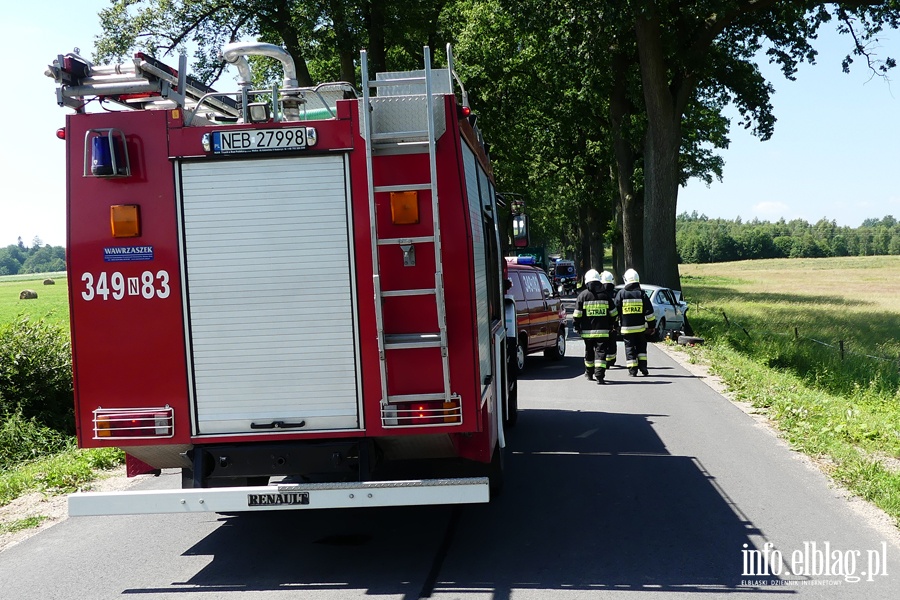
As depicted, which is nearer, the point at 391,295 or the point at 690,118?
the point at 391,295

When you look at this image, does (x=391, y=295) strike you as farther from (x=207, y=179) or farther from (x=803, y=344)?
(x=803, y=344)

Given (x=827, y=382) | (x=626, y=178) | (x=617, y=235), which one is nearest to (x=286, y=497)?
(x=827, y=382)

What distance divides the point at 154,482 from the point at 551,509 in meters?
3.95

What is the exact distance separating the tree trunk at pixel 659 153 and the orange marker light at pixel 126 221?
66.0ft

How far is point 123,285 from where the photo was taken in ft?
18.8

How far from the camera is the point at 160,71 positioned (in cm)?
644

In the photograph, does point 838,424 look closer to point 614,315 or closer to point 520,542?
point 614,315

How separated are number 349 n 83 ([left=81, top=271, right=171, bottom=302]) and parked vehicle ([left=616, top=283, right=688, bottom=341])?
1841 centimetres

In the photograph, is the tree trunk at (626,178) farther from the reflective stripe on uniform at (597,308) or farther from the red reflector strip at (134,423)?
the red reflector strip at (134,423)

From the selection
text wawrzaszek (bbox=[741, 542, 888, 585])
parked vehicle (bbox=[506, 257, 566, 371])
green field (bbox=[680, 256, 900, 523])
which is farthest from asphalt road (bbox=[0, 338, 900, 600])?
parked vehicle (bbox=[506, 257, 566, 371])

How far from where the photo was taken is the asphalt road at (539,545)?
5621 millimetres

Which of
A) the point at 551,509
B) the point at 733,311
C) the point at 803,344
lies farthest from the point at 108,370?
the point at 733,311

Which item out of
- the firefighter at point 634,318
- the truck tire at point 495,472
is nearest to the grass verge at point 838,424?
the firefighter at point 634,318

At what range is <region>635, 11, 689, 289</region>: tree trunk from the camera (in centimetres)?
2373
